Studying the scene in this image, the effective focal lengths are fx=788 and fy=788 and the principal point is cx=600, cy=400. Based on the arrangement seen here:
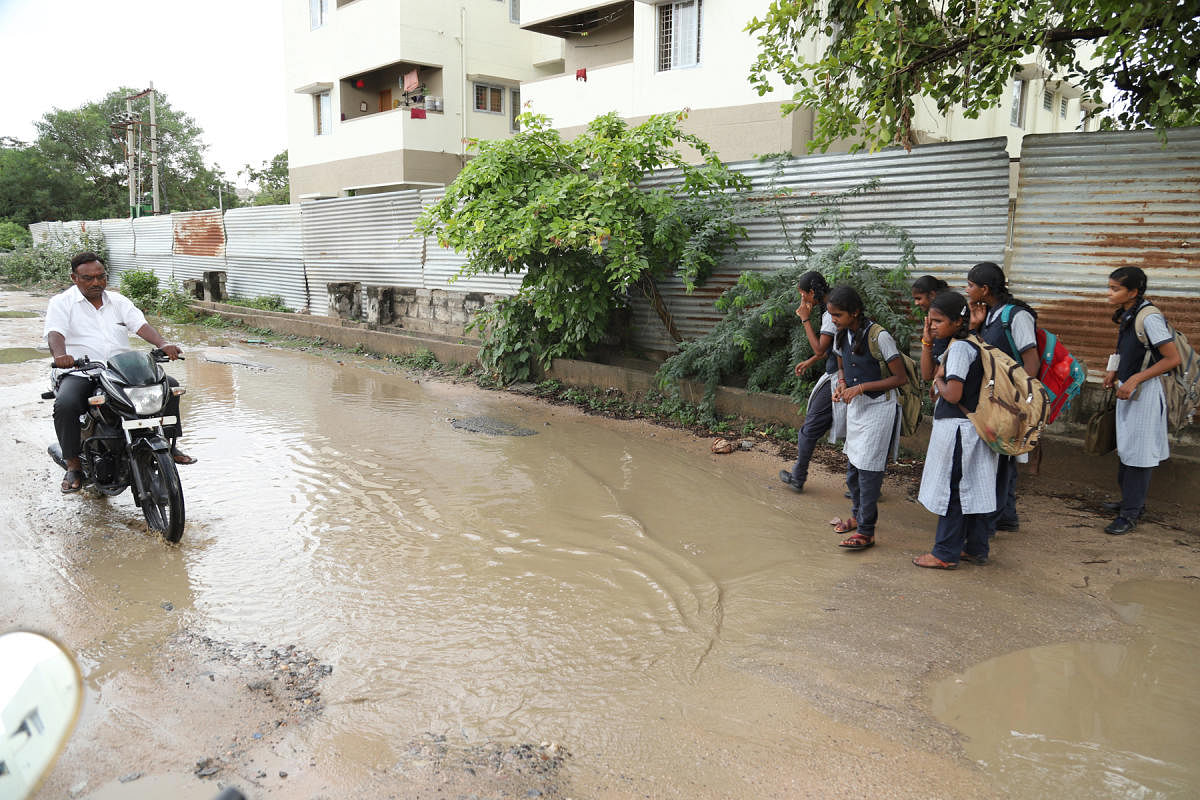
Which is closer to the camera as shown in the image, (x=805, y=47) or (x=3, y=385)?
(x=3, y=385)

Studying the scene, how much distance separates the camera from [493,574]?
448 centimetres

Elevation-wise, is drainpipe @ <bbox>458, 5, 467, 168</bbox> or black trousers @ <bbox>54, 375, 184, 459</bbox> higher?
drainpipe @ <bbox>458, 5, 467, 168</bbox>

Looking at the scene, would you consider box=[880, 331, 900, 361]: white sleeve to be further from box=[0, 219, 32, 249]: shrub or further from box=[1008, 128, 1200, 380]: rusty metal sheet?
box=[0, 219, 32, 249]: shrub

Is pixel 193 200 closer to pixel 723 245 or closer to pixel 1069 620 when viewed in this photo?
pixel 723 245

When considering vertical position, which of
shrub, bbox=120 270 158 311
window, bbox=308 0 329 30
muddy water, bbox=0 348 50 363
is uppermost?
window, bbox=308 0 329 30

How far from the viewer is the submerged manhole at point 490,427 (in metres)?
7.93

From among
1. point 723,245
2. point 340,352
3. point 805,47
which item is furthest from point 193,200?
point 723,245

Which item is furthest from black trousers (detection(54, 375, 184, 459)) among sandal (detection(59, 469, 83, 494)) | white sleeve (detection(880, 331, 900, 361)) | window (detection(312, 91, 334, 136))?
window (detection(312, 91, 334, 136))

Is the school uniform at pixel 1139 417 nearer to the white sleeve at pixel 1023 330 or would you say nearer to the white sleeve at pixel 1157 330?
the white sleeve at pixel 1157 330

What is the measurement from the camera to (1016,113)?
69.1ft

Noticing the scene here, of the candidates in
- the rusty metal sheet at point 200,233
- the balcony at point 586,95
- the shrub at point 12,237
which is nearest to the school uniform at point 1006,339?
the balcony at point 586,95

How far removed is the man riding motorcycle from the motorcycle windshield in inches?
6.5

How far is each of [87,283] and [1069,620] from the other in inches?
245

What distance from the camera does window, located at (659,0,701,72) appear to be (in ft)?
50.3
